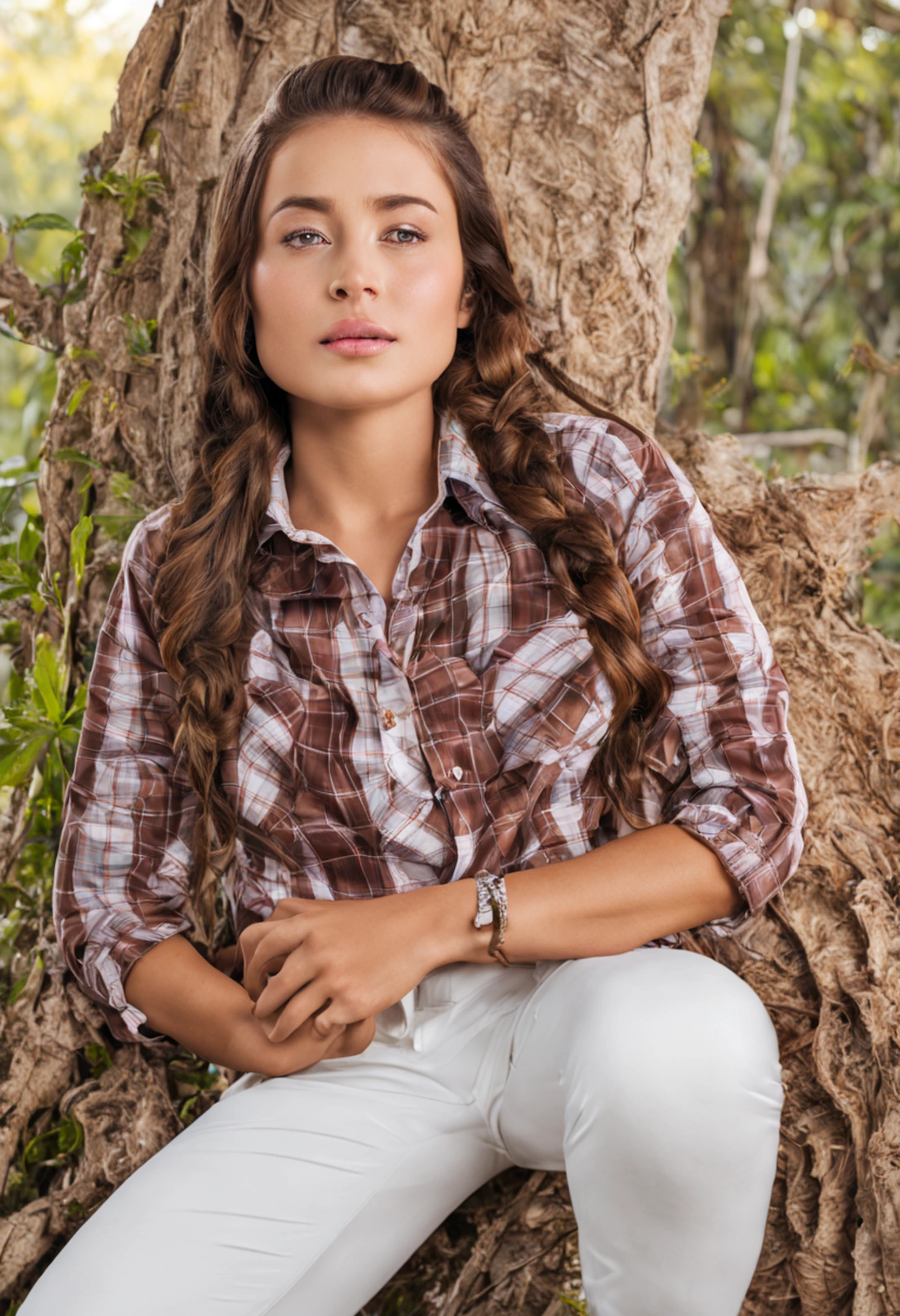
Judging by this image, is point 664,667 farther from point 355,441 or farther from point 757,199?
point 757,199

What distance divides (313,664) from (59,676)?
2.17 ft

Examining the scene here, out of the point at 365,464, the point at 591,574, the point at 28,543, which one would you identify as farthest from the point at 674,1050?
the point at 28,543

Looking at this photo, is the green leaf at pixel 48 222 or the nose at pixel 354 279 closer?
the nose at pixel 354 279

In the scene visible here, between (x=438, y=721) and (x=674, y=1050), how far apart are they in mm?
586

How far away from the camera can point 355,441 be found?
1.75 m

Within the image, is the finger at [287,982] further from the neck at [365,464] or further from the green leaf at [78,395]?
the green leaf at [78,395]

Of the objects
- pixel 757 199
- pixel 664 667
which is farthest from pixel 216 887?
pixel 757 199

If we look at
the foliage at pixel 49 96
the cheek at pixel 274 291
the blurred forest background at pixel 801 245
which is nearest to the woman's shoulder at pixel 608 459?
the cheek at pixel 274 291

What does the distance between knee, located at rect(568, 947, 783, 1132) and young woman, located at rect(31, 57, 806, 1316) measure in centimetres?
1

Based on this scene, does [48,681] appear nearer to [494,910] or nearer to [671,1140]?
[494,910]

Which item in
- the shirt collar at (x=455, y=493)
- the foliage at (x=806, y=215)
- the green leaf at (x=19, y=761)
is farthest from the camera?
the foliage at (x=806, y=215)

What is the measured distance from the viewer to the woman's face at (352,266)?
5.23ft

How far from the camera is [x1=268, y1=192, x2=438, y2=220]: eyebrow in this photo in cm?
162

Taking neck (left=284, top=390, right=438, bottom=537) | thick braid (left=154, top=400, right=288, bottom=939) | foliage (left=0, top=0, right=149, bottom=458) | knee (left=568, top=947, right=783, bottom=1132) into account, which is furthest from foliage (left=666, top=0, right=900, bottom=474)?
foliage (left=0, top=0, right=149, bottom=458)
